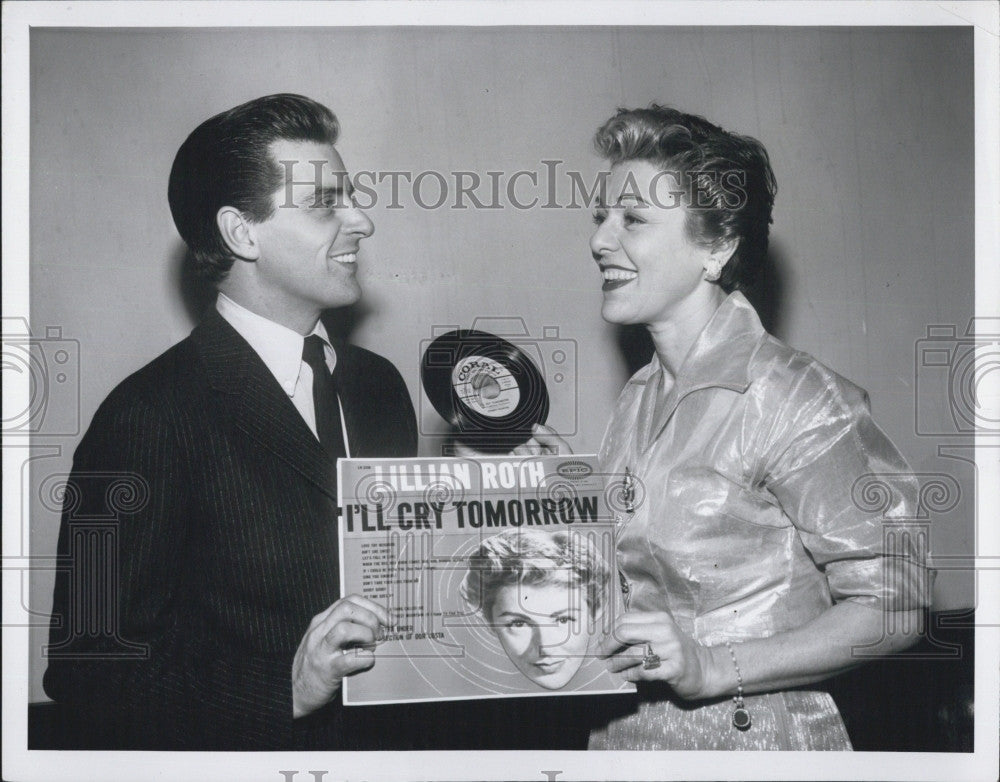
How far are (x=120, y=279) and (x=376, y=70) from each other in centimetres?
77

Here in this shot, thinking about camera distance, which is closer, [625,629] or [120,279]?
[625,629]

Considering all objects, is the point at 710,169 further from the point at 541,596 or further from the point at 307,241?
the point at 541,596

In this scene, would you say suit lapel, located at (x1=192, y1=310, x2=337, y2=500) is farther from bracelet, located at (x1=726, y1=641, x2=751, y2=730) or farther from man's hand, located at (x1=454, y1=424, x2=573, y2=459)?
bracelet, located at (x1=726, y1=641, x2=751, y2=730)

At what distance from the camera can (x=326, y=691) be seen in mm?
2141

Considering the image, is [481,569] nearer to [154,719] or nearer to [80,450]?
[154,719]

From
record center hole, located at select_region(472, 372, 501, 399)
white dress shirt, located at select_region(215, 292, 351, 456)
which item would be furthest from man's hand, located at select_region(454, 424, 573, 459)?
white dress shirt, located at select_region(215, 292, 351, 456)

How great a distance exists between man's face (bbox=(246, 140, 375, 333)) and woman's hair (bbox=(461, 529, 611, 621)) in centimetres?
65

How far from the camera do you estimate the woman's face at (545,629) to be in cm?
213

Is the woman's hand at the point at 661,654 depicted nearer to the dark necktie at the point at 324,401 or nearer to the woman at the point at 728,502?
the woman at the point at 728,502

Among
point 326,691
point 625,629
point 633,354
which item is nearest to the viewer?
point 625,629

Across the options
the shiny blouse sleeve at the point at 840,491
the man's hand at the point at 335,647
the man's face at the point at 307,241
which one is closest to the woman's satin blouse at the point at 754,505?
the shiny blouse sleeve at the point at 840,491

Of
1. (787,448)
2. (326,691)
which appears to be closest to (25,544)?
(326,691)

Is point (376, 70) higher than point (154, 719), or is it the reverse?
point (376, 70)

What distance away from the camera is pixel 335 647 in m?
2.08
